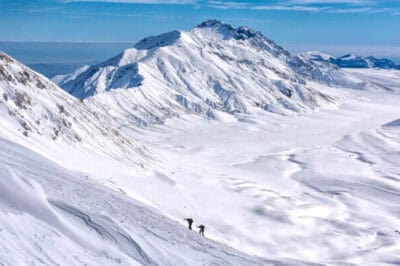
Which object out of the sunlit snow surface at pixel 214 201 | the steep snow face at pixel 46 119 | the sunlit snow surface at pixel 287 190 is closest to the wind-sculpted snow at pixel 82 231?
the sunlit snow surface at pixel 214 201

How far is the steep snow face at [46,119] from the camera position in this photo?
50375 mm

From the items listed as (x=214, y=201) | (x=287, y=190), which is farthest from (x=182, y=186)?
(x=287, y=190)

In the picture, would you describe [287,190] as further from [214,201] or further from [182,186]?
[182,186]

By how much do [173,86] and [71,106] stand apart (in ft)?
409

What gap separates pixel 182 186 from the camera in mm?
61906

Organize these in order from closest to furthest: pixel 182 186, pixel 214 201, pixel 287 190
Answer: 1. pixel 214 201
2. pixel 182 186
3. pixel 287 190

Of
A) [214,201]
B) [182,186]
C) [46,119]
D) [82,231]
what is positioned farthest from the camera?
[182,186]

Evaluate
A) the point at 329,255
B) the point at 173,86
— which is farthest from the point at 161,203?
the point at 173,86

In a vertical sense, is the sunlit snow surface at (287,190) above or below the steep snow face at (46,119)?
below

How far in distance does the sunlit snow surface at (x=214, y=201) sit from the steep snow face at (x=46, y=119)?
2.02 m

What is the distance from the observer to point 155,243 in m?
23.9

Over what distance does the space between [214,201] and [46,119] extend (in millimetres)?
19715

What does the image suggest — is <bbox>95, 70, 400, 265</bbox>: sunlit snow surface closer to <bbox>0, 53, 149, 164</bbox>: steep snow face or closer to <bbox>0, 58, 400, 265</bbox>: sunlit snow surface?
<bbox>0, 58, 400, 265</bbox>: sunlit snow surface

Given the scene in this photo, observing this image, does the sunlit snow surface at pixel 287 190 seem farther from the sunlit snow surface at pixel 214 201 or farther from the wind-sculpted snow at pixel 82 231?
the wind-sculpted snow at pixel 82 231
